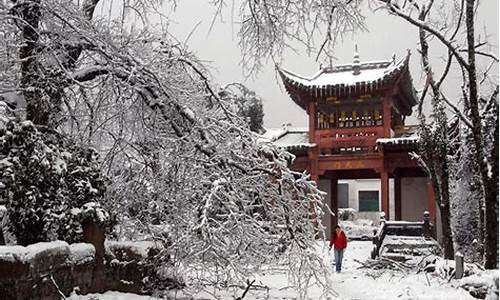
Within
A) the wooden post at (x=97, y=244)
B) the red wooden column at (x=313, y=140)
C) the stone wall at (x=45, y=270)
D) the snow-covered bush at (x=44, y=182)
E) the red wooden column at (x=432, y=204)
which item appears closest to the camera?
the stone wall at (x=45, y=270)

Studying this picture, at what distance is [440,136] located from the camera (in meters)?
11.2

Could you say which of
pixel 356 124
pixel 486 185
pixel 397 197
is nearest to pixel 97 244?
pixel 486 185

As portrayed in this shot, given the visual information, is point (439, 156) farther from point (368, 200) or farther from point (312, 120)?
point (368, 200)

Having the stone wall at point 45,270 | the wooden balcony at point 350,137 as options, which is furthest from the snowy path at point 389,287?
the wooden balcony at point 350,137

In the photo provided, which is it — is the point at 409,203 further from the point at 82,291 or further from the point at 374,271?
the point at 82,291

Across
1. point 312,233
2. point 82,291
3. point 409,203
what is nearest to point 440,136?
point 312,233

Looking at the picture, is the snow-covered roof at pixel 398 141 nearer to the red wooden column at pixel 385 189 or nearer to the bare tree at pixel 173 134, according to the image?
the red wooden column at pixel 385 189

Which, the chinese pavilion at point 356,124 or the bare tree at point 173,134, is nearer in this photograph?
the bare tree at point 173,134

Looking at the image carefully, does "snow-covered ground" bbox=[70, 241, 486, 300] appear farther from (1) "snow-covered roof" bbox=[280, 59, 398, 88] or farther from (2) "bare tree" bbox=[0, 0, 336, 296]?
(1) "snow-covered roof" bbox=[280, 59, 398, 88]

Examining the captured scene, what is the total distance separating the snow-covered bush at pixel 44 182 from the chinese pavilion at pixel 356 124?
11.9 meters

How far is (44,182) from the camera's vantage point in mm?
5668

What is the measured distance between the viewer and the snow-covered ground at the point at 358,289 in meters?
7.08

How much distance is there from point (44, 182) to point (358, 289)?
5724 mm

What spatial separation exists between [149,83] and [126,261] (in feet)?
8.36
